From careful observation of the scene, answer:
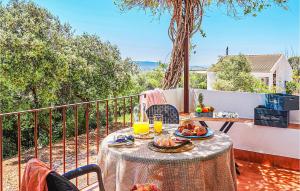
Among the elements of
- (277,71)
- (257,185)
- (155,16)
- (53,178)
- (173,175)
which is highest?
(155,16)

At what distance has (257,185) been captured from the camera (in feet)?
10.6

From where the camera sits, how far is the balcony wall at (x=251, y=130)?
362 cm

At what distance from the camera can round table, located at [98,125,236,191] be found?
5.64 feet

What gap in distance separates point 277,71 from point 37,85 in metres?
7.71

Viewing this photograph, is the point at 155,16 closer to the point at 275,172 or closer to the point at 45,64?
the point at 275,172

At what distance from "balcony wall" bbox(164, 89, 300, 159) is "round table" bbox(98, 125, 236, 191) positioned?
6.33 feet

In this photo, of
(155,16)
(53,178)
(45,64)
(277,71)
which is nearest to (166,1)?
(155,16)

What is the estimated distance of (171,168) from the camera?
171cm

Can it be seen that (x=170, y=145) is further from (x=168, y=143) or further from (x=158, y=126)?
(x=158, y=126)

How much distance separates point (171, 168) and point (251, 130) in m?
2.45

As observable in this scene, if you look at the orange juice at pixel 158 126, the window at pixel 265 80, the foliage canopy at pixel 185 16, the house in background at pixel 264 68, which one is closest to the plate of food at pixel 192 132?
the orange juice at pixel 158 126

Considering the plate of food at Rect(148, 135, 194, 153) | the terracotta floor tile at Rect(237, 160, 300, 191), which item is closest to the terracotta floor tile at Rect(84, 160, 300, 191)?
the terracotta floor tile at Rect(237, 160, 300, 191)

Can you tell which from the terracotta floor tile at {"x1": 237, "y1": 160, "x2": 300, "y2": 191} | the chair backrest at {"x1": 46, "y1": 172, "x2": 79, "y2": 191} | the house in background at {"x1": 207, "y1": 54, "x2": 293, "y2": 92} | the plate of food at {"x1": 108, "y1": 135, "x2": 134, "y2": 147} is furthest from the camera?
the house in background at {"x1": 207, "y1": 54, "x2": 293, "y2": 92}

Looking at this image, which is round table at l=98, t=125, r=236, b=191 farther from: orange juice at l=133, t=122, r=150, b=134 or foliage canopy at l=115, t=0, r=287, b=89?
foliage canopy at l=115, t=0, r=287, b=89
